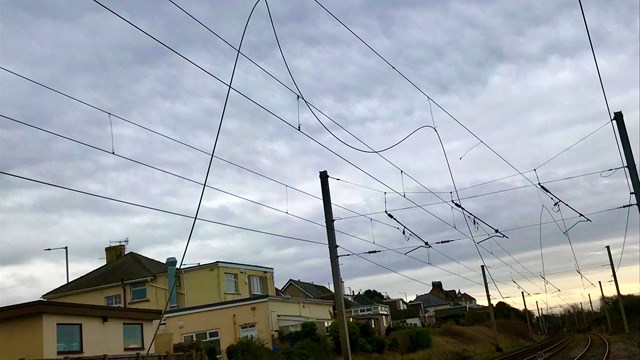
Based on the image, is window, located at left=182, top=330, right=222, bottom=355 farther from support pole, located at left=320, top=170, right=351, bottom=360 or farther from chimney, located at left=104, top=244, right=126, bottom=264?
support pole, located at left=320, top=170, right=351, bottom=360

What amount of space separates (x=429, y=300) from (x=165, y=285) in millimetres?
77027

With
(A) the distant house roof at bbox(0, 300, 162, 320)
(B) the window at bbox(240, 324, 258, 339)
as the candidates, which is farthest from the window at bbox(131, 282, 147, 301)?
(A) the distant house roof at bbox(0, 300, 162, 320)

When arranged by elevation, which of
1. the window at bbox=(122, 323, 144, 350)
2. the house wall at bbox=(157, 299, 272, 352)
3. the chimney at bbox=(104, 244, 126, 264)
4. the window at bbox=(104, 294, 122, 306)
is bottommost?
the window at bbox=(122, 323, 144, 350)

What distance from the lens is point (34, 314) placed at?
20.6 metres

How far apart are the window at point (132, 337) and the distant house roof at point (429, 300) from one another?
8728 centimetres

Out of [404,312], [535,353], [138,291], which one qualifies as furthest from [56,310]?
[404,312]

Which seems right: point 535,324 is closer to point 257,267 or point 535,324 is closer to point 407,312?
point 407,312

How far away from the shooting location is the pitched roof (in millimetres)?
42166

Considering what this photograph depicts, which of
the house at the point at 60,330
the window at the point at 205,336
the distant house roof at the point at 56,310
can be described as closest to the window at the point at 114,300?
the window at the point at 205,336

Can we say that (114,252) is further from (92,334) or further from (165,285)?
(92,334)

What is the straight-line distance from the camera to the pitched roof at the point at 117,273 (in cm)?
4217

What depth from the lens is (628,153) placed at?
62.0 ft

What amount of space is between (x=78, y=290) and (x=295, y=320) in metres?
15.9

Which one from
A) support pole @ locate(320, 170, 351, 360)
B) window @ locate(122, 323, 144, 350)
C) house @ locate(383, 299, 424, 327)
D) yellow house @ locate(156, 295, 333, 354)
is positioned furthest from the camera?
house @ locate(383, 299, 424, 327)
